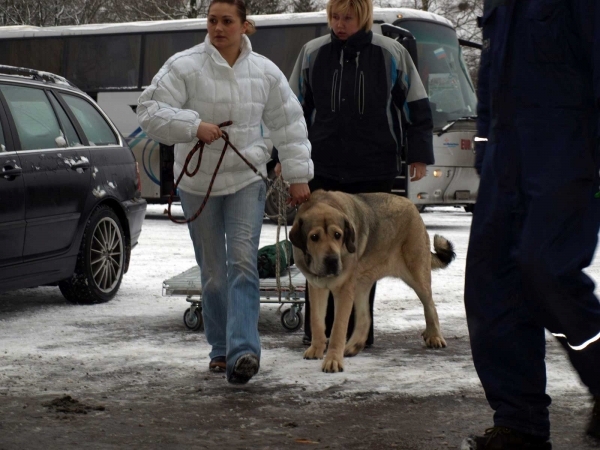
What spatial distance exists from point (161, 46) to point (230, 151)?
43.7 feet

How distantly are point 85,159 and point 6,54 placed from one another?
1249 centimetres

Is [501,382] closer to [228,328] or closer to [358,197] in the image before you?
[228,328]

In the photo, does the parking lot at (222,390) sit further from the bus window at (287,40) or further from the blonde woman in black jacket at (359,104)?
the bus window at (287,40)

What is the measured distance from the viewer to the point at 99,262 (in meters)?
7.58

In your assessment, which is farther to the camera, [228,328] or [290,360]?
[290,360]

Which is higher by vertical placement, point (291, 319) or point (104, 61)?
point (104, 61)

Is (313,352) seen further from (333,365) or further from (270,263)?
(270,263)

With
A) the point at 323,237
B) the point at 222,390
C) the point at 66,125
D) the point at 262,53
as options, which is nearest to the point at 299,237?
the point at 323,237

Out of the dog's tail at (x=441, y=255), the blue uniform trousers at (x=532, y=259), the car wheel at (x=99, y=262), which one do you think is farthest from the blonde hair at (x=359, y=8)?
the car wheel at (x=99, y=262)

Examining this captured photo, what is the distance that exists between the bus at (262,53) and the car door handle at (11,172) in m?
7.85

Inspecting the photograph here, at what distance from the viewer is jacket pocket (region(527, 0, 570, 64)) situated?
10.7 ft

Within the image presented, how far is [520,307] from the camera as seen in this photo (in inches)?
136

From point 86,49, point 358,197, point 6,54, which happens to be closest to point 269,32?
point 86,49

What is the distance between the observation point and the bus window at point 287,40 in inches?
652
